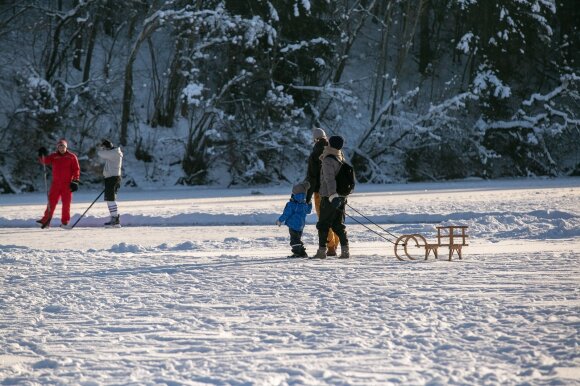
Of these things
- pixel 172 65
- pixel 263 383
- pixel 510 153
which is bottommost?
pixel 263 383

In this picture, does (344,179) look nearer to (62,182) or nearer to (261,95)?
(62,182)

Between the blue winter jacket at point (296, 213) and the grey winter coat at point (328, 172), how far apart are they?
42 centimetres

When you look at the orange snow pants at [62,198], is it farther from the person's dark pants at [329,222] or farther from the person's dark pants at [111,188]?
the person's dark pants at [329,222]

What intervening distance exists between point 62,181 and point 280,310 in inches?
404

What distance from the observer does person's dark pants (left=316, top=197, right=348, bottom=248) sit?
11.8m

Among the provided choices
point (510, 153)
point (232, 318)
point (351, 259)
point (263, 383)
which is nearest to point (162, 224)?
point (351, 259)

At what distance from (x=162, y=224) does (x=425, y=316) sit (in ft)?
36.0

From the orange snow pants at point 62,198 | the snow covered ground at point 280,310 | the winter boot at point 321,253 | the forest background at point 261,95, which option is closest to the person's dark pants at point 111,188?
the orange snow pants at point 62,198

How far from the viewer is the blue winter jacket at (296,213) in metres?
12.1

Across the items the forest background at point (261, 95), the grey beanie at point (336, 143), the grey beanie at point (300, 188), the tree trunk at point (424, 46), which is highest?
the tree trunk at point (424, 46)

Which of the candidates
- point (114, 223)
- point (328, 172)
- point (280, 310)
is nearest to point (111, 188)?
point (114, 223)

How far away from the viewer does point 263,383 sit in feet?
18.1

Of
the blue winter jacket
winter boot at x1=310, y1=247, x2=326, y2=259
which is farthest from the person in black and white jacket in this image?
winter boot at x1=310, y1=247, x2=326, y2=259

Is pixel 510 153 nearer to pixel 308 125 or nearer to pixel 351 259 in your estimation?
pixel 308 125
